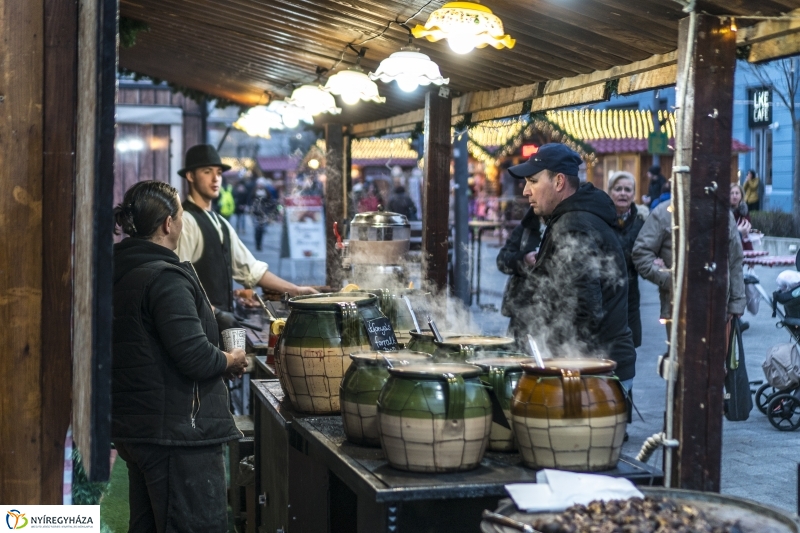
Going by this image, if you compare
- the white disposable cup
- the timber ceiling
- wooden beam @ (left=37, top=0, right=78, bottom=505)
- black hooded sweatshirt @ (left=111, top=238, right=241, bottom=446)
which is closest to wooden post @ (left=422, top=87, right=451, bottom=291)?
the timber ceiling

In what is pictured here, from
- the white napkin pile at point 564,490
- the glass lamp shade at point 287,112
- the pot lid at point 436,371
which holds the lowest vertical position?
the white napkin pile at point 564,490

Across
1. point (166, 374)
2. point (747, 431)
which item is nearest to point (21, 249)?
point (166, 374)

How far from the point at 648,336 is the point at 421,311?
8154 mm

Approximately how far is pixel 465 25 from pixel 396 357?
1.77 meters

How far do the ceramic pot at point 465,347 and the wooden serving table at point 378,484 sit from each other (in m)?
0.40

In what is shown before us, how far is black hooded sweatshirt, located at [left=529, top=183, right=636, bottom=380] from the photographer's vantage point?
14.5ft

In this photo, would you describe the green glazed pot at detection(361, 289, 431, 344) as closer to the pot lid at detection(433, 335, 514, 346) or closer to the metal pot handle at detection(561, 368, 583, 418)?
the pot lid at detection(433, 335, 514, 346)

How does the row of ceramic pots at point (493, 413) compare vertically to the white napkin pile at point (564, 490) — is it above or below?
above

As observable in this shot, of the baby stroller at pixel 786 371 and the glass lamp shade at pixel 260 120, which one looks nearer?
the baby stroller at pixel 786 371

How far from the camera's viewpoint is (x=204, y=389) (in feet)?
12.7

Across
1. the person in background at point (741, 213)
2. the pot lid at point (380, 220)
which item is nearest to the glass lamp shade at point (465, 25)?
the pot lid at point (380, 220)

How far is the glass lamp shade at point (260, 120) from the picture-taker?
10.5 meters

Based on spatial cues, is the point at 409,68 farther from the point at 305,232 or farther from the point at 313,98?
the point at 305,232

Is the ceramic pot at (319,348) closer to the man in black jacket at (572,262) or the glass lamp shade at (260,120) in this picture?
the man in black jacket at (572,262)
